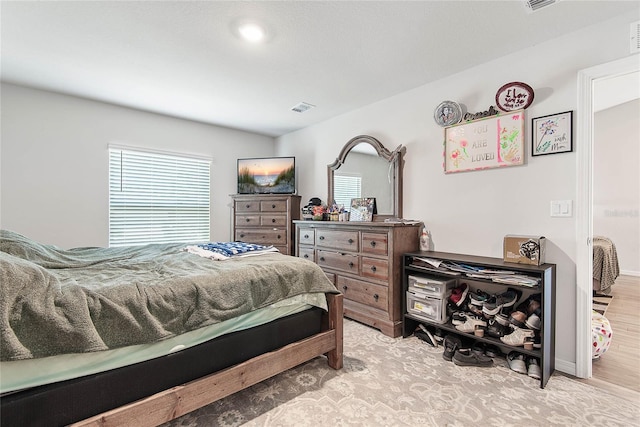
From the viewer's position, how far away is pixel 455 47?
2.37 m

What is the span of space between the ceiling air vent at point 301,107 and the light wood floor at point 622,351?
143 inches

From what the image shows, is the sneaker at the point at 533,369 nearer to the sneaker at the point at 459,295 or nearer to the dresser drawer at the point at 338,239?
the sneaker at the point at 459,295

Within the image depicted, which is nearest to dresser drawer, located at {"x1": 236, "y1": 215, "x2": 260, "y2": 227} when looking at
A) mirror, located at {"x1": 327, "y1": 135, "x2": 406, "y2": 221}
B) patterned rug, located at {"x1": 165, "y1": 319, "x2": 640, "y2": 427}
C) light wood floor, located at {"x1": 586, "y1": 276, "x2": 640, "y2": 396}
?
mirror, located at {"x1": 327, "y1": 135, "x2": 406, "y2": 221}

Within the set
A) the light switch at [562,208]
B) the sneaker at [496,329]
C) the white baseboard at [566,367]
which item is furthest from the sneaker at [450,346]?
the light switch at [562,208]

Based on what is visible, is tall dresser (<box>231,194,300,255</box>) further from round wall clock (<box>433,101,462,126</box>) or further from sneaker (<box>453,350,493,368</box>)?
sneaker (<box>453,350,493,368</box>)

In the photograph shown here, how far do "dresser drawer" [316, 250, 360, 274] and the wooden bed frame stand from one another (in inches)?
36.8

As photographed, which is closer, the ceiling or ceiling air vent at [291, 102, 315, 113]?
the ceiling

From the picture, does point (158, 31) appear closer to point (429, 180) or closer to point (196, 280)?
point (196, 280)

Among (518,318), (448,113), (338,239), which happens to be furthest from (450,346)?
(448,113)

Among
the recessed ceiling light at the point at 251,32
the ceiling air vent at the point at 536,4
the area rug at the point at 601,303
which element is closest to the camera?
the ceiling air vent at the point at 536,4

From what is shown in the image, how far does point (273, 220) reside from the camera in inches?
168

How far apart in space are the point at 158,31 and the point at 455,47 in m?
2.29

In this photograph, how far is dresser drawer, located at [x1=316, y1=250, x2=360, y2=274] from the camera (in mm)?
3059

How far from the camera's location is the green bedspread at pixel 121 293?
112 centimetres
